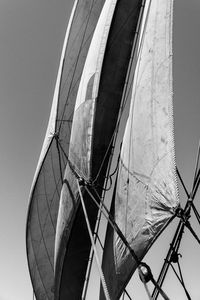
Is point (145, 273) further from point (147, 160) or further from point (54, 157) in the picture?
point (54, 157)

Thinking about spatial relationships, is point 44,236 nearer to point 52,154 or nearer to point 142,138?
point 52,154

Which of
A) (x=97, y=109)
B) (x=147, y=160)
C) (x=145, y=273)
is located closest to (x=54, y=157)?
(x=97, y=109)

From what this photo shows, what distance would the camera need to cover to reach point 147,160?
6.56 m

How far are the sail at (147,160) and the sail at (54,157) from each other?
3352 mm

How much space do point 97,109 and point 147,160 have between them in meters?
3.23

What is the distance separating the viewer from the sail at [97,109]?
355 inches

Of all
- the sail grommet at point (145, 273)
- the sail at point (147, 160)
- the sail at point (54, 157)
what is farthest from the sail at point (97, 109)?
the sail grommet at point (145, 273)

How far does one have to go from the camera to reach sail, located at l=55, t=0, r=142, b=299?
9.01 m

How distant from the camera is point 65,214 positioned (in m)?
9.61

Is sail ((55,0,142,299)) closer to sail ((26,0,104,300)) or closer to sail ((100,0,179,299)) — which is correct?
sail ((100,0,179,299))

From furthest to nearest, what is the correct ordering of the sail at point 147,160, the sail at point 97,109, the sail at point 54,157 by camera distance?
the sail at point 54,157 → the sail at point 97,109 → the sail at point 147,160

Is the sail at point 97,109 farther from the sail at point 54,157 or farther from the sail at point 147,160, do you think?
the sail at point 54,157

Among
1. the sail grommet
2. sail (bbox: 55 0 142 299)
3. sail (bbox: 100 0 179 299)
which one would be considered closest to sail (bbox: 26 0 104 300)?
sail (bbox: 55 0 142 299)

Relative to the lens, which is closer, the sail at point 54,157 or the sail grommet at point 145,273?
the sail grommet at point 145,273
